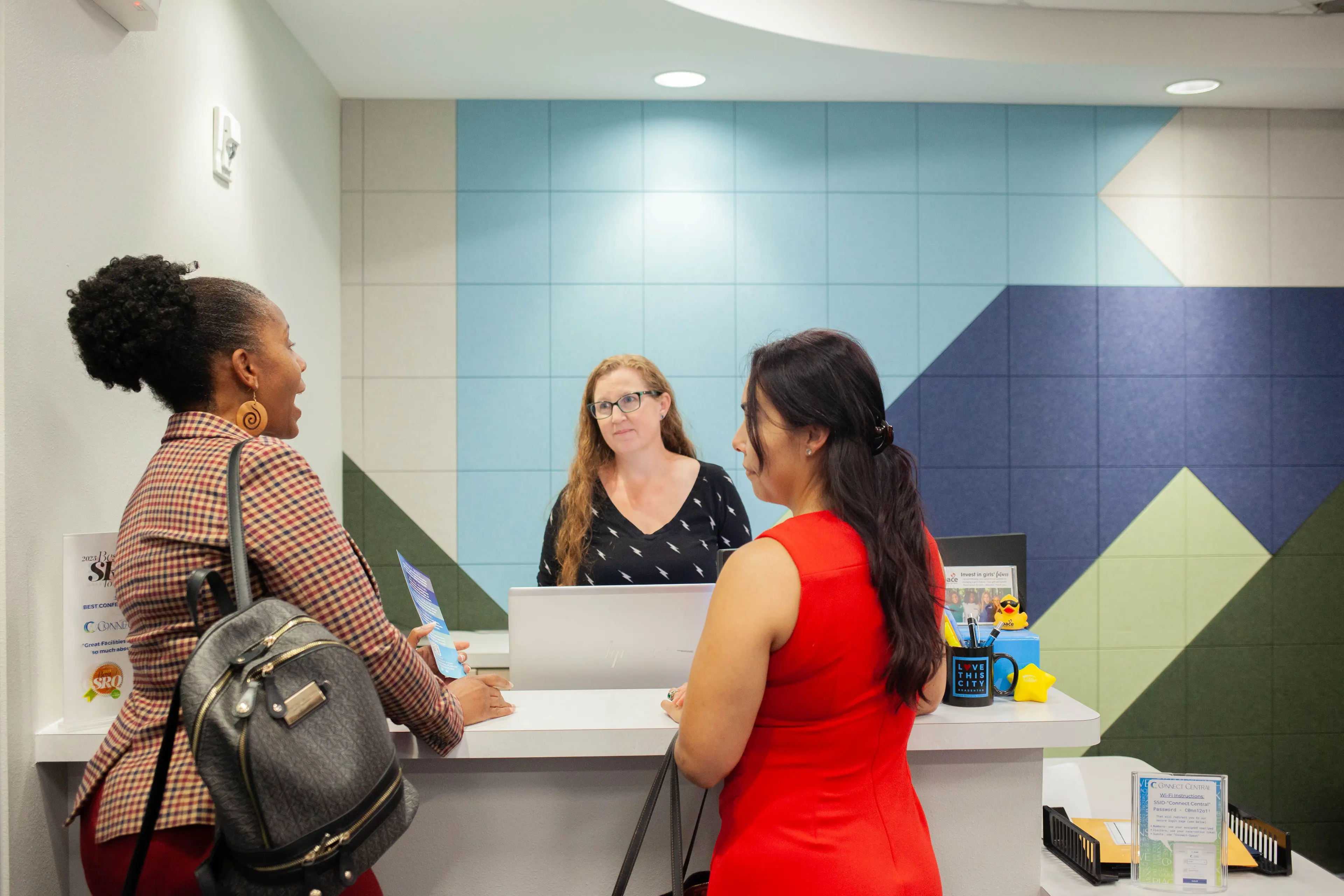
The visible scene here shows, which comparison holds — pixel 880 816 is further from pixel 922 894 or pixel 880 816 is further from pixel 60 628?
pixel 60 628

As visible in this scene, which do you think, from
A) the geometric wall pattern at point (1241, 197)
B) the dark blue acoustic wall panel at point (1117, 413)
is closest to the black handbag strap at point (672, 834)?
the dark blue acoustic wall panel at point (1117, 413)

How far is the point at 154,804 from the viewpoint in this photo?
1.07 meters

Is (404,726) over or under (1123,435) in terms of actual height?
under

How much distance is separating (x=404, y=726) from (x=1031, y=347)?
122 inches

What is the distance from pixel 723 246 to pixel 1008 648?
2390 mm

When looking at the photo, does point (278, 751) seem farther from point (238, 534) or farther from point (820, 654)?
point (820, 654)

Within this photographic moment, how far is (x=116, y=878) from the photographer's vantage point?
1.13m

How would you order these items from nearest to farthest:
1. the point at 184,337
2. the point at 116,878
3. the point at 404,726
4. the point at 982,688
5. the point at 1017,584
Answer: the point at 116,878, the point at 184,337, the point at 404,726, the point at 982,688, the point at 1017,584

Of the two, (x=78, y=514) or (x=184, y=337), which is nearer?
(x=184, y=337)

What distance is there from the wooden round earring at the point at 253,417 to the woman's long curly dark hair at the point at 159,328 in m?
0.05

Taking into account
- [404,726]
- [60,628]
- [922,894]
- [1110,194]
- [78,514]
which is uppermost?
[1110,194]

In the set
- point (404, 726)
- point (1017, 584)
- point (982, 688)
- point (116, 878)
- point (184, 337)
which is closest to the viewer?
point (116, 878)

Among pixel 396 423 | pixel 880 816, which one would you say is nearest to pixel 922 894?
pixel 880 816

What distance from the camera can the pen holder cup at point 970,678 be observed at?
159 centimetres
